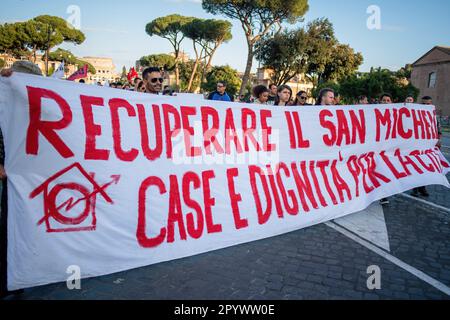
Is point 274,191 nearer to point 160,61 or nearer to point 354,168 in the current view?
point 354,168

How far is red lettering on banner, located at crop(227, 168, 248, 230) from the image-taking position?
362 cm

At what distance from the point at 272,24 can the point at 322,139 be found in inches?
1230

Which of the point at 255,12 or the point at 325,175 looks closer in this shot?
the point at 325,175

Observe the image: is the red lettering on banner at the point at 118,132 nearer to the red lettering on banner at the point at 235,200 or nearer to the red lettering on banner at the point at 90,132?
the red lettering on banner at the point at 90,132

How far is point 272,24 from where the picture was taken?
32.8m

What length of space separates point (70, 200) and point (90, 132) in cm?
61

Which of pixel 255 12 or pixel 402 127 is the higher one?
pixel 255 12

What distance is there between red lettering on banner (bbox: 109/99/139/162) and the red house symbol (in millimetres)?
305

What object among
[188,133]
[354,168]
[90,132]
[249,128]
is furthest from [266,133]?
[90,132]

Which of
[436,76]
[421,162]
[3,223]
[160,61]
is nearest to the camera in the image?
[3,223]

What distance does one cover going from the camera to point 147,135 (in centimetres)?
323

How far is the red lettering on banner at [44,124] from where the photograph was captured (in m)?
2.61
